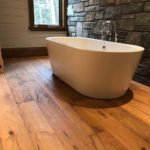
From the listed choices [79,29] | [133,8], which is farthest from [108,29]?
[79,29]

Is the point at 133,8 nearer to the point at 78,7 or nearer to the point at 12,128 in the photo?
the point at 78,7

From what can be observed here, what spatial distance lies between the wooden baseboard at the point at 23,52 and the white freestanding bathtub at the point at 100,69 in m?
1.91

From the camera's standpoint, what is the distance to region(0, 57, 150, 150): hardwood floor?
116 centimetres

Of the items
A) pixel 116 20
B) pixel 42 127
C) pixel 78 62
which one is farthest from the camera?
pixel 116 20

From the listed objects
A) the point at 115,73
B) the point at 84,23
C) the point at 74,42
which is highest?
the point at 84,23

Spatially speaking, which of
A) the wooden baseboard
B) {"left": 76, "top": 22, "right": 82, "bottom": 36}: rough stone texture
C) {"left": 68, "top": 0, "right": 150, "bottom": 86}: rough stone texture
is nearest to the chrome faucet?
{"left": 68, "top": 0, "right": 150, "bottom": 86}: rough stone texture

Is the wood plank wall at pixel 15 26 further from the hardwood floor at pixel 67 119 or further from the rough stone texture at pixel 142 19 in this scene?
the rough stone texture at pixel 142 19

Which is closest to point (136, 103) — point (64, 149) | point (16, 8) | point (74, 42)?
point (64, 149)

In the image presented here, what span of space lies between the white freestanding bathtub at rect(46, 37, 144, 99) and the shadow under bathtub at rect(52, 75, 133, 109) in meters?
0.05

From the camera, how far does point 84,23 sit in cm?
331

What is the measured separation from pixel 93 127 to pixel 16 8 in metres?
3.09

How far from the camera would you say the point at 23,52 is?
3.79 meters

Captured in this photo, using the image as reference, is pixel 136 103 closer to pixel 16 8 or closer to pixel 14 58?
pixel 14 58

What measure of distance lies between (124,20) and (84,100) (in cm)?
133
